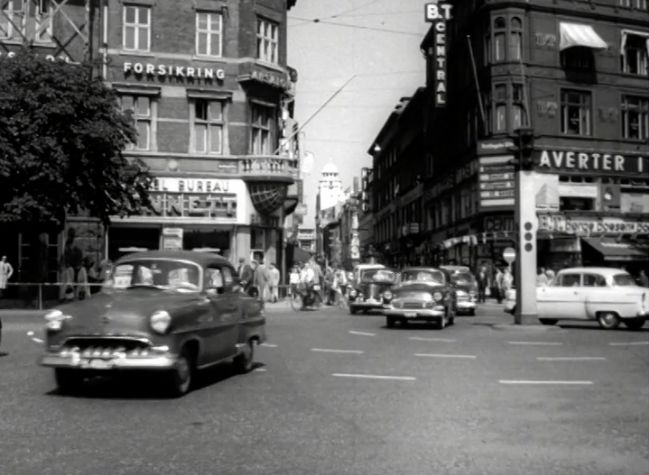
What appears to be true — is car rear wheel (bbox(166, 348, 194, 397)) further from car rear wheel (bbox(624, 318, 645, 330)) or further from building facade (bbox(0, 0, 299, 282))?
building facade (bbox(0, 0, 299, 282))

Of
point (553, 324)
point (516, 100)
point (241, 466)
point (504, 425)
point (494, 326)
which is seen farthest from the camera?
point (516, 100)

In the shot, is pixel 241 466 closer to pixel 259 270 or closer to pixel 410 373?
pixel 410 373

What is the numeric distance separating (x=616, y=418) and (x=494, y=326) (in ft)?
43.8

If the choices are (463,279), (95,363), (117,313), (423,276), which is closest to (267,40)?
(463,279)

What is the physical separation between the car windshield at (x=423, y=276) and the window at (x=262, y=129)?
13.8 metres

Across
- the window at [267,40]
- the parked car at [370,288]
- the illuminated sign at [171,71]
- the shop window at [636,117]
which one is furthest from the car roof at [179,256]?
the shop window at [636,117]

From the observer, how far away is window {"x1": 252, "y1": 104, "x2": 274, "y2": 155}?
3603cm

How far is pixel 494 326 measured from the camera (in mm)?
21734

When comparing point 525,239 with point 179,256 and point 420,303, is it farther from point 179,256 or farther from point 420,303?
point 179,256

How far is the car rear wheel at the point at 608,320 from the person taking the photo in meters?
22.2

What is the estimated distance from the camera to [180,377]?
9555 millimetres

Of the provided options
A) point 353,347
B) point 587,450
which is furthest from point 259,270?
point 587,450

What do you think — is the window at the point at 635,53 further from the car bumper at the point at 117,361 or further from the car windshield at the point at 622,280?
the car bumper at the point at 117,361

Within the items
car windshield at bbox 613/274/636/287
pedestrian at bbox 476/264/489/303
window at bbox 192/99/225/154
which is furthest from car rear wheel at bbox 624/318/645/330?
window at bbox 192/99/225/154
